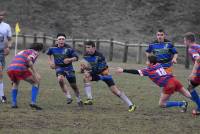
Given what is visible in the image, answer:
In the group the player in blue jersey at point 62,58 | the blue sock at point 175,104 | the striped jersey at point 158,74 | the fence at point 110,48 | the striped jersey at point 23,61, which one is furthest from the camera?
the fence at point 110,48

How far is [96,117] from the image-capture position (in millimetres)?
11883

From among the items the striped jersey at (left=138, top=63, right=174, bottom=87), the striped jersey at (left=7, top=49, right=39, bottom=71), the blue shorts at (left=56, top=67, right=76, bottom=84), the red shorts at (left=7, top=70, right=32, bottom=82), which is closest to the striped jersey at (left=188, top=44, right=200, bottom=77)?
the striped jersey at (left=138, top=63, right=174, bottom=87)

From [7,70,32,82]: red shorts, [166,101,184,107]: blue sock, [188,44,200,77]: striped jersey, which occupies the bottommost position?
[166,101,184,107]: blue sock

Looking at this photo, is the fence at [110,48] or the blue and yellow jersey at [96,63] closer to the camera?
the blue and yellow jersey at [96,63]

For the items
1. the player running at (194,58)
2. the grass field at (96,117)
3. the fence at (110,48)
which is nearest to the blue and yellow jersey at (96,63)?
the grass field at (96,117)

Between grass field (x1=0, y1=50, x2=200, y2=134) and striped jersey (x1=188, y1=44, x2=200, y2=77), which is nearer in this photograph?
grass field (x1=0, y1=50, x2=200, y2=134)

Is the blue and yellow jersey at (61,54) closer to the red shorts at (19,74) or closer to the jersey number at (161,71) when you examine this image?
the red shorts at (19,74)

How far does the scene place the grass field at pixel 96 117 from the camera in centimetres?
1037

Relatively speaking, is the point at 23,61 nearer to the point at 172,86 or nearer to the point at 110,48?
the point at 172,86

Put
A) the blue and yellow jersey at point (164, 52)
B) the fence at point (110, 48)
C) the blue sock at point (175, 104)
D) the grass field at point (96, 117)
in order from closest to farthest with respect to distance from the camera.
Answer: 1. the grass field at point (96, 117)
2. the blue sock at point (175, 104)
3. the blue and yellow jersey at point (164, 52)
4. the fence at point (110, 48)

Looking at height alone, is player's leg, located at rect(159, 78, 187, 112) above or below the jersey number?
below

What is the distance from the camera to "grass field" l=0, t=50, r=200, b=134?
1037 cm

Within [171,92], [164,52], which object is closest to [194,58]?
[171,92]

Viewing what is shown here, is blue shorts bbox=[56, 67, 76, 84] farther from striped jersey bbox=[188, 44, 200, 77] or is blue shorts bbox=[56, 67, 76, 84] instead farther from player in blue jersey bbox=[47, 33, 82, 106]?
striped jersey bbox=[188, 44, 200, 77]
